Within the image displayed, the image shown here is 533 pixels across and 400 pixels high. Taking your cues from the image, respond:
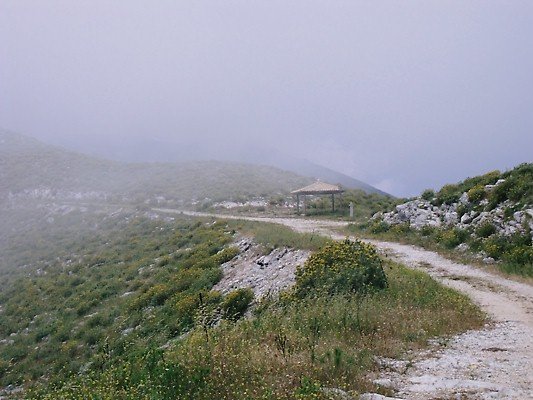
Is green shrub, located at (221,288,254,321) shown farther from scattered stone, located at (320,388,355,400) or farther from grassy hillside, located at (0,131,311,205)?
grassy hillside, located at (0,131,311,205)

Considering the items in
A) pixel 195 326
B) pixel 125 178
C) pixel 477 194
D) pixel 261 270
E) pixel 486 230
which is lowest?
pixel 195 326

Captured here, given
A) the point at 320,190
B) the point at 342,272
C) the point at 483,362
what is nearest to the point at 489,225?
the point at 342,272

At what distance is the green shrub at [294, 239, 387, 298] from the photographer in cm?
1188

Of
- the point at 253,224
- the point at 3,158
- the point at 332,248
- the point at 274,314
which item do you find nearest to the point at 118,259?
the point at 253,224

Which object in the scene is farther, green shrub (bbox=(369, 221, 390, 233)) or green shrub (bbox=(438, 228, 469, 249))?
green shrub (bbox=(369, 221, 390, 233))

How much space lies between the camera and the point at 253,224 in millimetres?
29234

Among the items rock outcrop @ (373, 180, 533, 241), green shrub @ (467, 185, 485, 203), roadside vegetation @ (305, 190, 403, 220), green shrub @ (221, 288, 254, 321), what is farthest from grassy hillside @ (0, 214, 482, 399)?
roadside vegetation @ (305, 190, 403, 220)

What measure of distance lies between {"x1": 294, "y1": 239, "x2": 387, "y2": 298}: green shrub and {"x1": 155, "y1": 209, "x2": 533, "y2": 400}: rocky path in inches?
111

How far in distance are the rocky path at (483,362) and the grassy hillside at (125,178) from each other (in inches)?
1895

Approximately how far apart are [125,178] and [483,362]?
8271 cm

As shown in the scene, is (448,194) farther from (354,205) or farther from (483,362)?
(354,205)

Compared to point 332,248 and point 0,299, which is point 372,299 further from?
point 0,299

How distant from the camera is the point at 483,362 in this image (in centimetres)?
755

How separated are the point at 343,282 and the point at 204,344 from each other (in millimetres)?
5068
